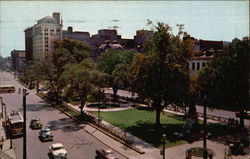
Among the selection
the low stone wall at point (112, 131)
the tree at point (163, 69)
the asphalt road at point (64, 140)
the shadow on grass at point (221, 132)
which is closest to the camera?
the asphalt road at point (64, 140)

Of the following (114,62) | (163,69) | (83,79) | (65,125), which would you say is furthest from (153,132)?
(114,62)

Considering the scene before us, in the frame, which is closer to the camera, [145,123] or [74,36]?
[145,123]

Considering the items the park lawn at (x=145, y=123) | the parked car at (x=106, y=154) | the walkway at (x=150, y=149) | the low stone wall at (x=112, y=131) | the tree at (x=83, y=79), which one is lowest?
the walkway at (x=150, y=149)

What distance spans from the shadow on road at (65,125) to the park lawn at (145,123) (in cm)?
539

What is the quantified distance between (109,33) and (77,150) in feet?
396

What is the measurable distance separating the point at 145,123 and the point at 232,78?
561 inches

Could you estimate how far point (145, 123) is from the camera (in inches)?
1629

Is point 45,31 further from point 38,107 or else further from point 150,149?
point 150,149

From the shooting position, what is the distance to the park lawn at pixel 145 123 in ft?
108

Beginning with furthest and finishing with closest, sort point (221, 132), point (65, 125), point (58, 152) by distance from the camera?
point (65, 125) → point (221, 132) → point (58, 152)

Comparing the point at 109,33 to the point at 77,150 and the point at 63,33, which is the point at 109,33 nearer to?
the point at 63,33

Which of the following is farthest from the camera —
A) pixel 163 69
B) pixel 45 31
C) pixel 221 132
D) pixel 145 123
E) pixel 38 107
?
pixel 45 31

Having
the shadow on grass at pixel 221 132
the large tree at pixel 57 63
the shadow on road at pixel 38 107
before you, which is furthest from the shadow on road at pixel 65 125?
the shadow on grass at pixel 221 132

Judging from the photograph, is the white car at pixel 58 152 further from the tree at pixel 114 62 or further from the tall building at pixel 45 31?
the tall building at pixel 45 31
